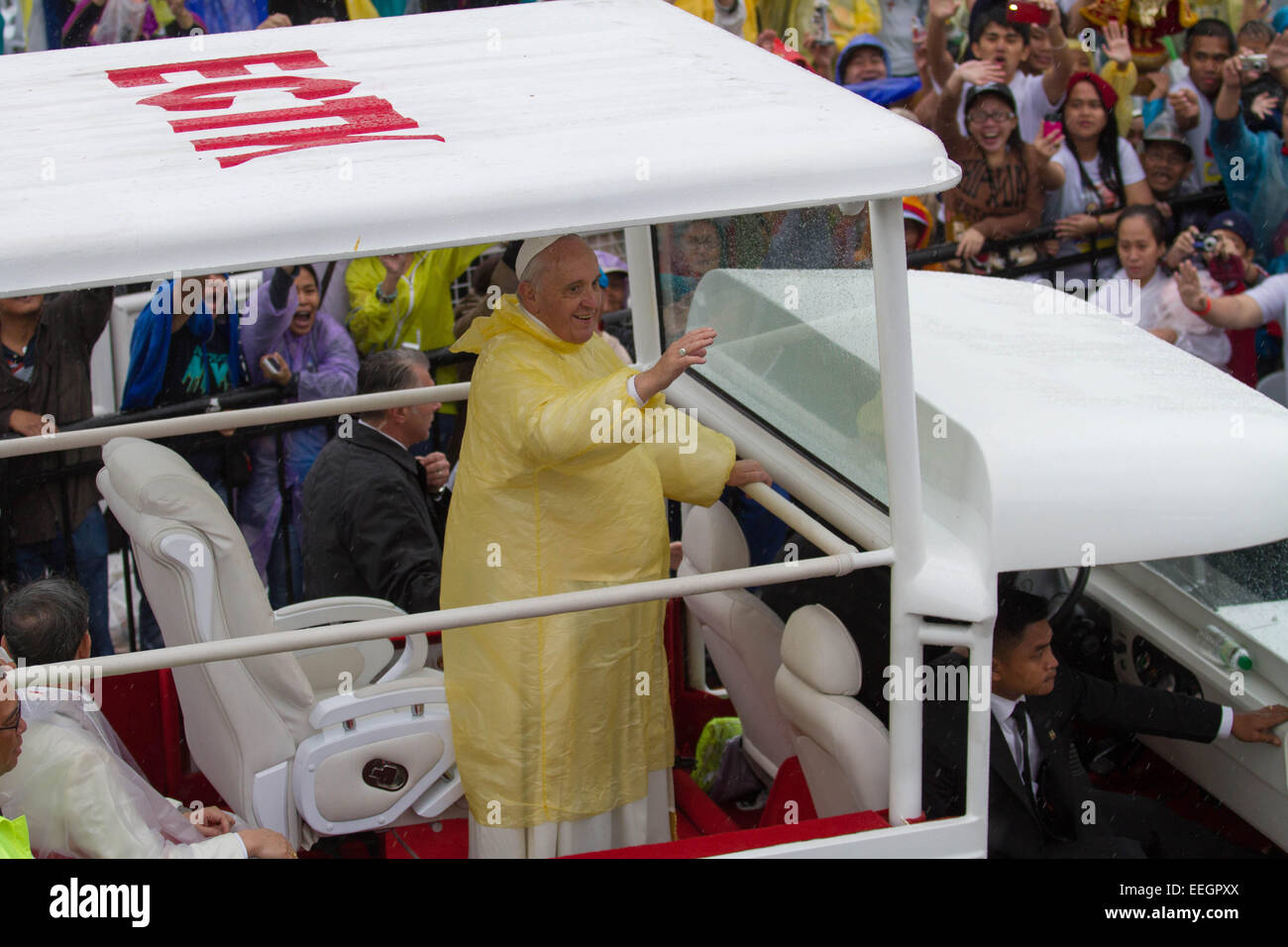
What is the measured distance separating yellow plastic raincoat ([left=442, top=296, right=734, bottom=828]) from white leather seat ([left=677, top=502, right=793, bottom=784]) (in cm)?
29

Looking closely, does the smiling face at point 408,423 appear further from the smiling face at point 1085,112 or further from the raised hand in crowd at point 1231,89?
the raised hand in crowd at point 1231,89

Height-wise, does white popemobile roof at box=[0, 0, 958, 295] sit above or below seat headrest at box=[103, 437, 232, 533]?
above

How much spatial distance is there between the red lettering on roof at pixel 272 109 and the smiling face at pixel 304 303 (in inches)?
77.1

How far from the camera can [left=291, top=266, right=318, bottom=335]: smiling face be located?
5.42 meters

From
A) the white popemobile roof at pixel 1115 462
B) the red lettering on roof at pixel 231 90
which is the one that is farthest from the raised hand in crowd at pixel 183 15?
the white popemobile roof at pixel 1115 462

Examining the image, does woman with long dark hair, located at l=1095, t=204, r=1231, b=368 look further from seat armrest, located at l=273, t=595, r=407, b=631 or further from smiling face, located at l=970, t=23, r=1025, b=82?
seat armrest, located at l=273, t=595, r=407, b=631

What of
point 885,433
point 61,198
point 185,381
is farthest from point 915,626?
point 185,381

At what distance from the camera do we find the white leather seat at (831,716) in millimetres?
3014

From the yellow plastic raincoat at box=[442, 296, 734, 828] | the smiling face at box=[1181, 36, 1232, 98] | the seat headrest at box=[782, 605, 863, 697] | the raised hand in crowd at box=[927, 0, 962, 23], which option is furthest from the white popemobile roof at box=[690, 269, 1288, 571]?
the smiling face at box=[1181, 36, 1232, 98]

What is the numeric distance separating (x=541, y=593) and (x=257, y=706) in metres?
0.64

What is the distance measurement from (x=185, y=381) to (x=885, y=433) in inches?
125

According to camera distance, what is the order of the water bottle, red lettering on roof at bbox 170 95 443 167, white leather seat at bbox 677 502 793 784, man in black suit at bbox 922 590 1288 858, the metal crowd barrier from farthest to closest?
the metal crowd barrier, white leather seat at bbox 677 502 793 784, the water bottle, man in black suit at bbox 922 590 1288 858, red lettering on roof at bbox 170 95 443 167
